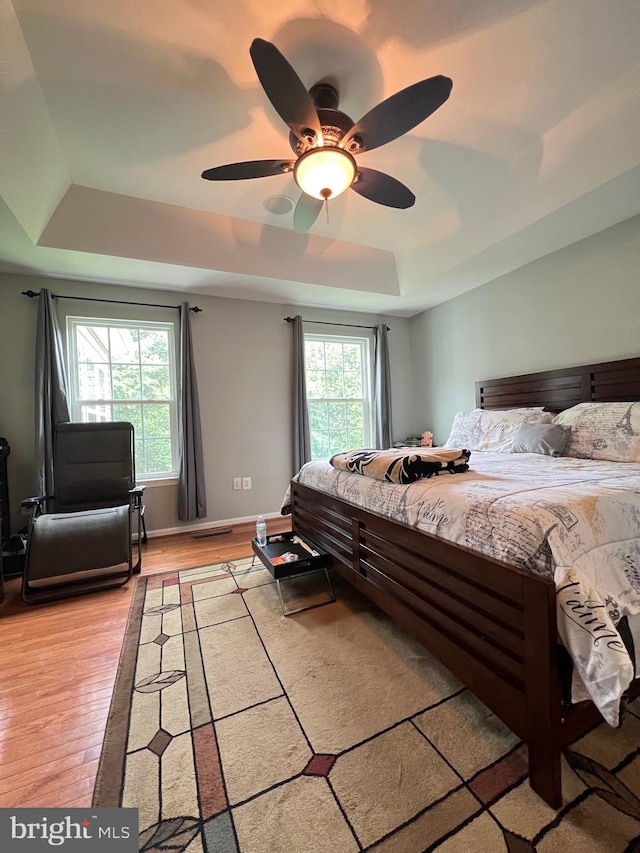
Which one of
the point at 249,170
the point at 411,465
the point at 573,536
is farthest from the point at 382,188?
the point at 573,536

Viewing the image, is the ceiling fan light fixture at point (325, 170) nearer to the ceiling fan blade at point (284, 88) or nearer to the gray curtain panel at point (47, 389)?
the ceiling fan blade at point (284, 88)

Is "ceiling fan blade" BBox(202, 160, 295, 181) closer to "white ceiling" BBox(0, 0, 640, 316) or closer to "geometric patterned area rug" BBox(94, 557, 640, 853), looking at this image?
"white ceiling" BBox(0, 0, 640, 316)

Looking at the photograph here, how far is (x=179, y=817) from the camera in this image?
3.20 ft

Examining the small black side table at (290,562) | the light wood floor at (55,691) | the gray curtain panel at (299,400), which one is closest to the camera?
the light wood floor at (55,691)

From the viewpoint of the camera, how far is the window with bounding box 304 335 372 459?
4.35 meters

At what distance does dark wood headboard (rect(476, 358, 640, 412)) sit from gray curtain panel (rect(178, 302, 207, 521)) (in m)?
3.11

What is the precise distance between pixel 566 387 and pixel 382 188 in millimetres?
2294

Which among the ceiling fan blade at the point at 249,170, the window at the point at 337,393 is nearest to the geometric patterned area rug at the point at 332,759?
the ceiling fan blade at the point at 249,170

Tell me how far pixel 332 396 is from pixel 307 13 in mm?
3304

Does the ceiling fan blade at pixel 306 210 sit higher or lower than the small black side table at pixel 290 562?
higher

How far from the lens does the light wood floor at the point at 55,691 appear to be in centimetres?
109

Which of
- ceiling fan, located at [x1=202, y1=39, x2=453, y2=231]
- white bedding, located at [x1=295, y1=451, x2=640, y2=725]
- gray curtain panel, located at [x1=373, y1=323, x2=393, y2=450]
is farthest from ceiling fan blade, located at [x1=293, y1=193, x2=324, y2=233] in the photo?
gray curtain panel, located at [x1=373, y1=323, x2=393, y2=450]

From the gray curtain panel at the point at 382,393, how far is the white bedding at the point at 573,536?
2796mm

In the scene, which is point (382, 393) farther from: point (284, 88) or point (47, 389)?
point (47, 389)
